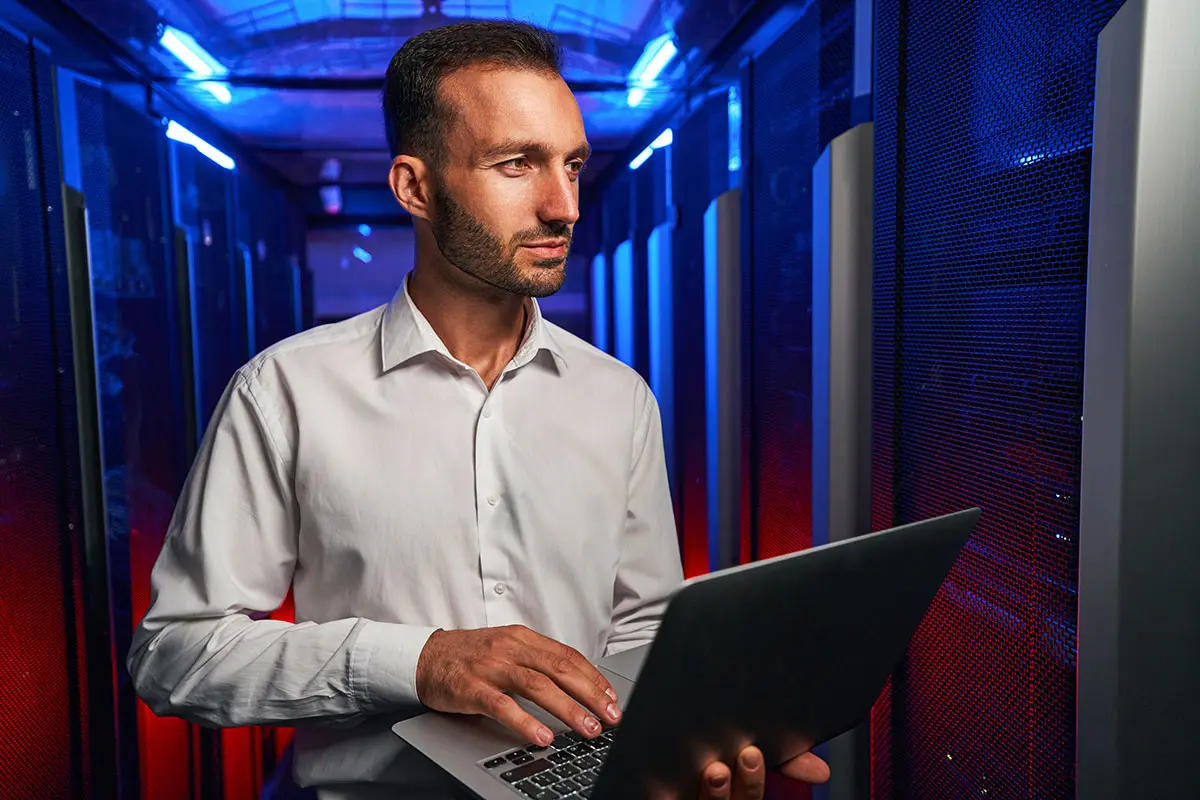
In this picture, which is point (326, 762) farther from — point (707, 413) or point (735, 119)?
point (735, 119)

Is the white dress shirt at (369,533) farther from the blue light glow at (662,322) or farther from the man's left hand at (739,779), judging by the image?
the blue light glow at (662,322)

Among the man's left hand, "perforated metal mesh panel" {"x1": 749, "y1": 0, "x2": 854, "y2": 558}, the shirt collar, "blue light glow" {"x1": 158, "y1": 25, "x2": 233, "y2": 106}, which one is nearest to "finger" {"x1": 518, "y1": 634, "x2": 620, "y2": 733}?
the man's left hand

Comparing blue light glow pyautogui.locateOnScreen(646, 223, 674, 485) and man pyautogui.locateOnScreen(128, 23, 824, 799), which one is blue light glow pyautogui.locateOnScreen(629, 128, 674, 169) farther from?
man pyautogui.locateOnScreen(128, 23, 824, 799)

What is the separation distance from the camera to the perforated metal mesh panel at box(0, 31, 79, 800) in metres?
1.46

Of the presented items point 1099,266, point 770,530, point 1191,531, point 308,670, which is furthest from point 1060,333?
point 770,530

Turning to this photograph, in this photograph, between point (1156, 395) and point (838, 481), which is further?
point (838, 481)

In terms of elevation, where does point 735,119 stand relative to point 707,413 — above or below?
above

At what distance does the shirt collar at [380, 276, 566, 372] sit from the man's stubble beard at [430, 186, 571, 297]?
10 cm

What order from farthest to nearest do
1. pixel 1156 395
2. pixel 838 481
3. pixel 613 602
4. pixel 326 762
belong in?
pixel 838 481, pixel 613 602, pixel 326 762, pixel 1156 395

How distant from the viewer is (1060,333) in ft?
2.97

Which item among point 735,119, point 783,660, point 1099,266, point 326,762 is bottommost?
point 326,762

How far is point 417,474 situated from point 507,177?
401 millimetres

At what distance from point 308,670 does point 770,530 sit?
1189mm

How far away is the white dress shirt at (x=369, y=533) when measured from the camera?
3.10ft
